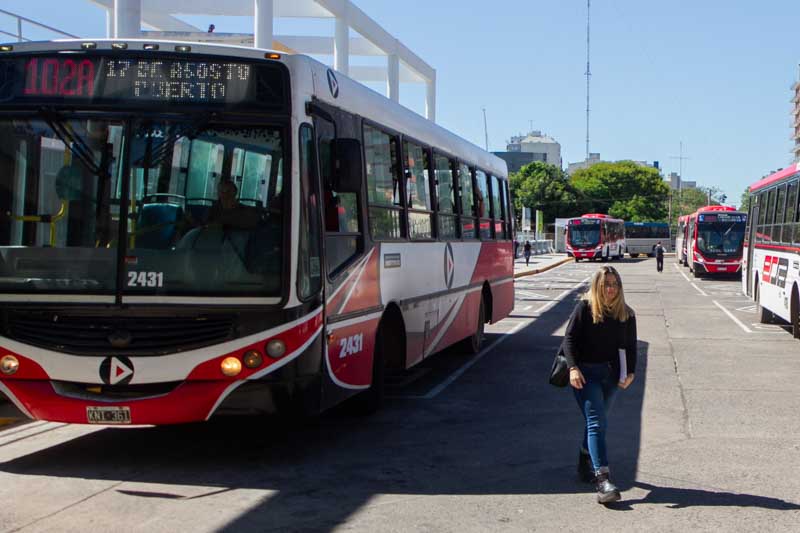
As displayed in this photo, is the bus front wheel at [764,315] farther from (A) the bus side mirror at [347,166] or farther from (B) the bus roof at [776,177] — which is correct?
(A) the bus side mirror at [347,166]

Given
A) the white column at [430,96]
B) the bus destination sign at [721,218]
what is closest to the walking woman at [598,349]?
the white column at [430,96]

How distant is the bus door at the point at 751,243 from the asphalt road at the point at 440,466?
10.9 metres

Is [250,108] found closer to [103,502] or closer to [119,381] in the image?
[119,381]

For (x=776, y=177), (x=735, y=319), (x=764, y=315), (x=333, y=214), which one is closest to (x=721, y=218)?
(x=735, y=319)

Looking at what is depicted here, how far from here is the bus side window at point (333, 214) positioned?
818 cm

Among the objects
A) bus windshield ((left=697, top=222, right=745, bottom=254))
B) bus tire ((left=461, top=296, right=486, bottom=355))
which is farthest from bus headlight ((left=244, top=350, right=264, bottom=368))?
bus windshield ((left=697, top=222, right=745, bottom=254))

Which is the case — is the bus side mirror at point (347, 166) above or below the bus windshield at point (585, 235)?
above

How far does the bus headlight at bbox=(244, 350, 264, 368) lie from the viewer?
733 cm

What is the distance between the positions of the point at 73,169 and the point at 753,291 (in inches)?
707

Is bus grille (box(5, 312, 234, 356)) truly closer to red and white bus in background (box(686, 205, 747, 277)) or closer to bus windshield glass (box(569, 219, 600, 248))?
red and white bus in background (box(686, 205, 747, 277))

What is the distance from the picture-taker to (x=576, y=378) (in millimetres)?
6836

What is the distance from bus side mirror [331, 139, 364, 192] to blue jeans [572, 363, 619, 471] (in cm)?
227

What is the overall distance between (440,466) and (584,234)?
6381 cm

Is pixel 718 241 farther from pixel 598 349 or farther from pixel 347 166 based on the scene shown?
pixel 598 349
